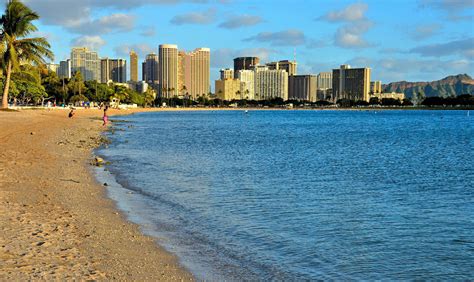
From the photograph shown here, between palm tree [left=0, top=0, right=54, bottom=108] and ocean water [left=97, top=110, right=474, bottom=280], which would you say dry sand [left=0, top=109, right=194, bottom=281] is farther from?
palm tree [left=0, top=0, right=54, bottom=108]

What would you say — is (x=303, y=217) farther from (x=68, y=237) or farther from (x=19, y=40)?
(x=19, y=40)

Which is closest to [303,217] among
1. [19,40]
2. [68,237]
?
[68,237]

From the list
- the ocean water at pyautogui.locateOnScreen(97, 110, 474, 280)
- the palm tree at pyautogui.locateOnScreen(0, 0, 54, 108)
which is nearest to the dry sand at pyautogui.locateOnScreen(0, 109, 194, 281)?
the ocean water at pyautogui.locateOnScreen(97, 110, 474, 280)

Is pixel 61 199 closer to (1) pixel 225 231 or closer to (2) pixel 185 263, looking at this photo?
(1) pixel 225 231

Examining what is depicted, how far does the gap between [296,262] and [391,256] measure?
5.88ft

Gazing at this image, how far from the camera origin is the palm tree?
49.8 m

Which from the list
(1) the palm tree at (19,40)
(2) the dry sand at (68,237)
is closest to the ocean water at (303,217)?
(2) the dry sand at (68,237)

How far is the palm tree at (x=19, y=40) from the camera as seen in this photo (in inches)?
1960

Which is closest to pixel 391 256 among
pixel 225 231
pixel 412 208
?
pixel 225 231

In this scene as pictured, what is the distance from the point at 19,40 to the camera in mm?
50594

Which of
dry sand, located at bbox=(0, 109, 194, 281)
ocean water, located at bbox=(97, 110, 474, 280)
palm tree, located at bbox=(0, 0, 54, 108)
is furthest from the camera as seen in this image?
palm tree, located at bbox=(0, 0, 54, 108)

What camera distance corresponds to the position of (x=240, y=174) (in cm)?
2041

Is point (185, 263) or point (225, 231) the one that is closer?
point (185, 263)

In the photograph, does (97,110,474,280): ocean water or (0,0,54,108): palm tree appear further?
(0,0,54,108): palm tree
